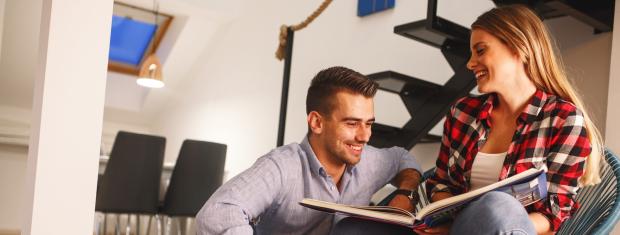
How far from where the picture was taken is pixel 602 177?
4.92 feet

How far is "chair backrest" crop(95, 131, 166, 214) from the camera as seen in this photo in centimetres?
364

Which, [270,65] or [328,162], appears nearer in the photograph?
[328,162]

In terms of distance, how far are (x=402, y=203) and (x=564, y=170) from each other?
0.41 metres

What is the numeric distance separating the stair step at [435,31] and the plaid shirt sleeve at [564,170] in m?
1.05

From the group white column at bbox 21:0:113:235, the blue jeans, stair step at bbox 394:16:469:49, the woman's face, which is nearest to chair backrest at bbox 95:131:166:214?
stair step at bbox 394:16:469:49

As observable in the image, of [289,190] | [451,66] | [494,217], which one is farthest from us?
[451,66]

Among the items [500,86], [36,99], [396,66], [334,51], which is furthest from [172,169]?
[500,86]

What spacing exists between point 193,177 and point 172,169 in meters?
0.31

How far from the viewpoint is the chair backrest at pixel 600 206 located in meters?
1.29

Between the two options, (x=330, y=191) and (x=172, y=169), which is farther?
(x=172, y=169)

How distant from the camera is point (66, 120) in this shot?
56.0 inches

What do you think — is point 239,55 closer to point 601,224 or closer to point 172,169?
point 172,169

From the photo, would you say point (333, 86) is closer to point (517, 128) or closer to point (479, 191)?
point (517, 128)

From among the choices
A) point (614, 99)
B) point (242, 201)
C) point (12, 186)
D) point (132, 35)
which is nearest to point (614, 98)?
point (614, 99)
